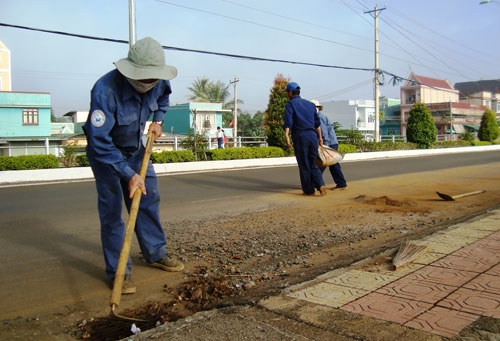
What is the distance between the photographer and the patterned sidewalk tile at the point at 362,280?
3.22 m

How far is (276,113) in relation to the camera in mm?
20641

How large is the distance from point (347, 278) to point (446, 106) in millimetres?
61611

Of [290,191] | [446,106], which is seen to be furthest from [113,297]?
[446,106]

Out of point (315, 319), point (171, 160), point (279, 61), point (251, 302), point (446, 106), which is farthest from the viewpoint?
point (446, 106)

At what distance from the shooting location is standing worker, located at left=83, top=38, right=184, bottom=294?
10.5 feet

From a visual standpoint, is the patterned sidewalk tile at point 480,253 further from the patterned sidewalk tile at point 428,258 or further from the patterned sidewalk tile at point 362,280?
the patterned sidewalk tile at point 362,280

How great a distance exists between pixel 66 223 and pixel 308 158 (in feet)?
13.3

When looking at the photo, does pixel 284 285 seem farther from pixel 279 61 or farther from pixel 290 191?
pixel 279 61

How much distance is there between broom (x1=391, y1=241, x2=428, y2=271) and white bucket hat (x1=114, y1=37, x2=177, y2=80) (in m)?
2.17

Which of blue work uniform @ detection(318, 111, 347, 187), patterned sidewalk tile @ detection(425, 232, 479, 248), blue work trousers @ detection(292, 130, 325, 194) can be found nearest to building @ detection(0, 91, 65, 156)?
blue work uniform @ detection(318, 111, 347, 187)

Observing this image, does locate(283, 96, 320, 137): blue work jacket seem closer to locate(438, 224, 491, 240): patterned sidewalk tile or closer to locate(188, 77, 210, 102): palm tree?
locate(438, 224, 491, 240): patterned sidewalk tile

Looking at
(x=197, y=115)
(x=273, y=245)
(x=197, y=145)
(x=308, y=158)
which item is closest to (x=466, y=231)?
(x=273, y=245)

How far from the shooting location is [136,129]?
11.3 feet

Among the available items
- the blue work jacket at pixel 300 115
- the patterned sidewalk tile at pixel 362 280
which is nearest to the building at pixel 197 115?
the blue work jacket at pixel 300 115
